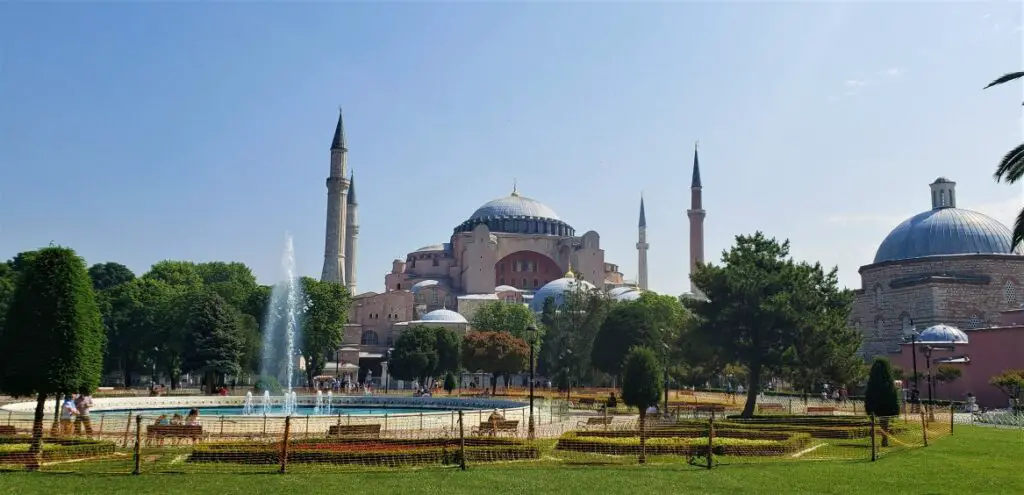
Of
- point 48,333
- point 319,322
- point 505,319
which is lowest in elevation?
point 48,333

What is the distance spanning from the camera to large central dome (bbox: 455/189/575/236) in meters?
69.2

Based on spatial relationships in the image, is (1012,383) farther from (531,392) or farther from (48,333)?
(48,333)

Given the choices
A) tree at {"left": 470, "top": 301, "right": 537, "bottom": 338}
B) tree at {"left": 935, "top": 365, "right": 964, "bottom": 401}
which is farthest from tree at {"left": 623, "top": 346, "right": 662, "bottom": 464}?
tree at {"left": 470, "top": 301, "right": 537, "bottom": 338}

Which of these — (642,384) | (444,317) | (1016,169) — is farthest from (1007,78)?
(444,317)

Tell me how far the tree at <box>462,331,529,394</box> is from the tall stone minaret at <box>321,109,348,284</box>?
19.0 meters

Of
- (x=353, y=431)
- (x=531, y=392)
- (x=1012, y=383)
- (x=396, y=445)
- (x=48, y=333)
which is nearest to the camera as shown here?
(x=396, y=445)

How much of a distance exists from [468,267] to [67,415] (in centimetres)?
4862

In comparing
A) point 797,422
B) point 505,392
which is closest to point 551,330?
point 505,392

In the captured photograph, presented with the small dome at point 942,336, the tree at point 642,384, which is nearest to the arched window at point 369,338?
the small dome at point 942,336

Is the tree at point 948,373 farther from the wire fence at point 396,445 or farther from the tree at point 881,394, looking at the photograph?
the wire fence at point 396,445

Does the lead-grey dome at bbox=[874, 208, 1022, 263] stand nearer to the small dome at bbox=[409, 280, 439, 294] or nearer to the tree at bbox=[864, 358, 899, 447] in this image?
the tree at bbox=[864, 358, 899, 447]

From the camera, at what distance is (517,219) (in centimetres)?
6925

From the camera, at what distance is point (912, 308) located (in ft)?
128

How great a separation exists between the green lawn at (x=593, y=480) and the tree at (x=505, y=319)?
35.1 m
